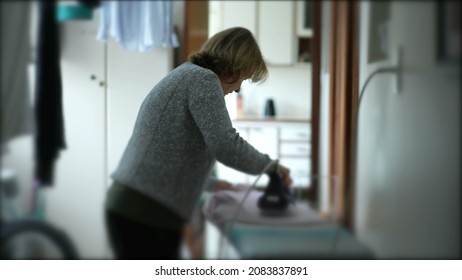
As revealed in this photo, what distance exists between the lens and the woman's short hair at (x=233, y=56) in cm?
87

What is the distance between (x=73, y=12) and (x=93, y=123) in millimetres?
184

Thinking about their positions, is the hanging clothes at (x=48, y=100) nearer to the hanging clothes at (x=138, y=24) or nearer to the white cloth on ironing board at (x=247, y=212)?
the hanging clothes at (x=138, y=24)

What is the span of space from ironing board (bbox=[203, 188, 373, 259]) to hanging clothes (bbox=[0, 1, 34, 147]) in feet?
1.11

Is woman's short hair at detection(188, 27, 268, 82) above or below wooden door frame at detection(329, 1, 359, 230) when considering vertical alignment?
above

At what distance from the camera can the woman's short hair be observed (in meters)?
0.87

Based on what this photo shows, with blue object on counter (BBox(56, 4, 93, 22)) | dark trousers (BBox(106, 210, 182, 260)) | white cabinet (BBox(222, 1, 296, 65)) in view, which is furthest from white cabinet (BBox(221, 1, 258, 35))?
dark trousers (BBox(106, 210, 182, 260))

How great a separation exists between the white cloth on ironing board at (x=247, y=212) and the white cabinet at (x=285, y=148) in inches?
1.0

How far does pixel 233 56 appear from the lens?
0.88 meters

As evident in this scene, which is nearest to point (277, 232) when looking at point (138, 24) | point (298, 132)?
point (298, 132)

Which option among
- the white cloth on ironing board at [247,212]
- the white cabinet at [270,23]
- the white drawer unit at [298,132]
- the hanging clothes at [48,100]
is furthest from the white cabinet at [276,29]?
the hanging clothes at [48,100]

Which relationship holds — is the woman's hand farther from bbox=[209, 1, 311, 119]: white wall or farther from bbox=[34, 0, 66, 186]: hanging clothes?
bbox=[34, 0, 66, 186]: hanging clothes

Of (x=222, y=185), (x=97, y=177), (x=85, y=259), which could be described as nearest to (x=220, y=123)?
(x=222, y=185)

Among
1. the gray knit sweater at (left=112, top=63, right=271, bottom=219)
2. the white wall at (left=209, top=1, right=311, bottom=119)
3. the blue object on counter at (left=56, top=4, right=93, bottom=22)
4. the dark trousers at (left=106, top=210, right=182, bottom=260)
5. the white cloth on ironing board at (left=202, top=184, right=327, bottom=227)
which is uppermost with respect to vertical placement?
the blue object on counter at (left=56, top=4, right=93, bottom=22)
